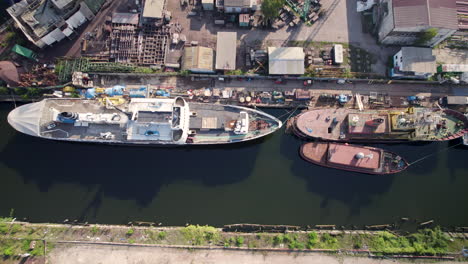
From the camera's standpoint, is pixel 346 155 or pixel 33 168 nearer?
pixel 346 155

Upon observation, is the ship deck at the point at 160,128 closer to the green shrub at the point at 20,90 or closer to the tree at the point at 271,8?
the green shrub at the point at 20,90

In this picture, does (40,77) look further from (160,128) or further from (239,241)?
(239,241)

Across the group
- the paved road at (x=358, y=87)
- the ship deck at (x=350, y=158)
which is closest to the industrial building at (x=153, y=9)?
the paved road at (x=358, y=87)

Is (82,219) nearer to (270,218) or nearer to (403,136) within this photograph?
(270,218)

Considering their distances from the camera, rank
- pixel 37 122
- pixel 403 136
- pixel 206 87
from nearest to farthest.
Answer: pixel 37 122, pixel 403 136, pixel 206 87

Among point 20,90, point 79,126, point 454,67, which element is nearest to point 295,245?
point 79,126

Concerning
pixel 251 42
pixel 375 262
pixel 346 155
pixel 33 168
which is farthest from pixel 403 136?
pixel 33 168
